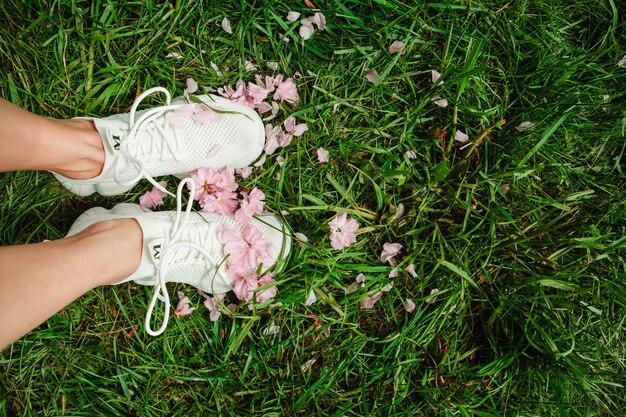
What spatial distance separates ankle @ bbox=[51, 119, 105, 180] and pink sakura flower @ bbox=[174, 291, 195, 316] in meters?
0.51

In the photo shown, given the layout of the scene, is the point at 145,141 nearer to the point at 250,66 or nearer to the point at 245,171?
the point at 245,171

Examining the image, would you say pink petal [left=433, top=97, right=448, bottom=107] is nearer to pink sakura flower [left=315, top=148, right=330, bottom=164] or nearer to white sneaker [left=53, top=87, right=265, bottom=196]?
pink sakura flower [left=315, top=148, right=330, bottom=164]

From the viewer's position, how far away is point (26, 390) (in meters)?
1.67

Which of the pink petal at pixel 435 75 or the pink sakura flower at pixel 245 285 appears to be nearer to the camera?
the pink sakura flower at pixel 245 285

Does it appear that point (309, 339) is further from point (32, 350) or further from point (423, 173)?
point (32, 350)

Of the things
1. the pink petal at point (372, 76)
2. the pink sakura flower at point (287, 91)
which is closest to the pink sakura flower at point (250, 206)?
the pink sakura flower at point (287, 91)

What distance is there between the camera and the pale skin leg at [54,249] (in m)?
1.08

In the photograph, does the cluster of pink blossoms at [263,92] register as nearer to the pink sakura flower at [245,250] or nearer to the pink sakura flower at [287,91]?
the pink sakura flower at [287,91]

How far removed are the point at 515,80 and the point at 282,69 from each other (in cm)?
83

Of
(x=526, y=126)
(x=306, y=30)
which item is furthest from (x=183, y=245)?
(x=526, y=126)

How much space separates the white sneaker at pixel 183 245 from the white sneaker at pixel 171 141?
0.11 metres

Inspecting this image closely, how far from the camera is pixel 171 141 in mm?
1557

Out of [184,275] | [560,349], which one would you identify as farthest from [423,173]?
[184,275]

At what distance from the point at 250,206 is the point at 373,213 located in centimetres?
43
